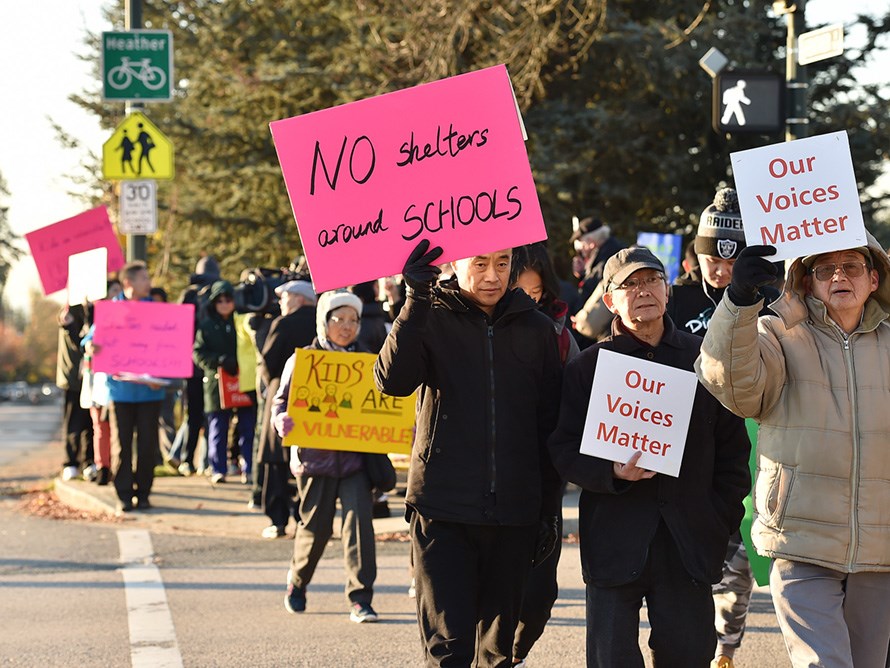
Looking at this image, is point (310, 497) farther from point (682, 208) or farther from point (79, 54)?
point (79, 54)

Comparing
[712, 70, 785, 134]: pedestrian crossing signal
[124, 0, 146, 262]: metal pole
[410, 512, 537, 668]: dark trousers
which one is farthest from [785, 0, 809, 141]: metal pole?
[410, 512, 537, 668]: dark trousers

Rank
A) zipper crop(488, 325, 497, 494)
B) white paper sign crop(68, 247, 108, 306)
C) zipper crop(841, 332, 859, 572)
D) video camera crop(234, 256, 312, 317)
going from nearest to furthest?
zipper crop(841, 332, 859, 572) → zipper crop(488, 325, 497, 494) → video camera crop(234, 256, 312, 317) → white paper sign crop(68, 247, 108, 306)

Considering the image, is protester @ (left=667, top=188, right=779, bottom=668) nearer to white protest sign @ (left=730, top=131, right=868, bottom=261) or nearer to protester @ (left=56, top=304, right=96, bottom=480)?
white protest sign @ (left=730, top=131, right=868, bottom=261)

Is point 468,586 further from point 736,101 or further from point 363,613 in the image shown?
point 736,101

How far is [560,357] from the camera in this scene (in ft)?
17.1

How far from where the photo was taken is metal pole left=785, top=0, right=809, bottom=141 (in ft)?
38.0

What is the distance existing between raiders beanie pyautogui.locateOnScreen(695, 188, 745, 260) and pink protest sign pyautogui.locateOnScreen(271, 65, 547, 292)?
1.30 metres

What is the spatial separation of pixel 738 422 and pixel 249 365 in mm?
8552

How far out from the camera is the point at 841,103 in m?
20.1

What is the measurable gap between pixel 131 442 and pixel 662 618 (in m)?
7.75

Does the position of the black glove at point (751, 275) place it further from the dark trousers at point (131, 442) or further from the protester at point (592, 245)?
the dark trousers at point (131, 442)

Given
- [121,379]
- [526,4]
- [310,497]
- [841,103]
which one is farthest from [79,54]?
[310,497]

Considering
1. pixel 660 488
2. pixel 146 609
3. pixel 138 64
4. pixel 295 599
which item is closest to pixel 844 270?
pixel 660 488

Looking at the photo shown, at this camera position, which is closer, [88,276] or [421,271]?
[421,271]
